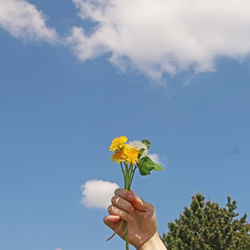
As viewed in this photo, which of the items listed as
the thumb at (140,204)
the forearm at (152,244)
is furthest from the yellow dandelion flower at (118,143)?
the forearm at (152,244)

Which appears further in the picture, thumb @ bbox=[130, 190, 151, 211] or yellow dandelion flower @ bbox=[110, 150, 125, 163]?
thumb @ bbox=[130, 190, 151, 211]

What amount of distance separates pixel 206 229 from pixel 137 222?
14.5 meters

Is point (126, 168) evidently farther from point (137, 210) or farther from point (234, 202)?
point (234, 202)

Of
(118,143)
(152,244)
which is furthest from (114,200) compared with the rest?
(152,244)

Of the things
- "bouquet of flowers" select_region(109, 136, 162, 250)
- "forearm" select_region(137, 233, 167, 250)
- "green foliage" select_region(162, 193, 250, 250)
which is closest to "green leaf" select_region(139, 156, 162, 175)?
"bouquet of flowers" select_region(109, 136, 162, 250)

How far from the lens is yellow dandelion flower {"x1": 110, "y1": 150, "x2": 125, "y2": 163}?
3.30 m

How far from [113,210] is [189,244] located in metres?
14.6

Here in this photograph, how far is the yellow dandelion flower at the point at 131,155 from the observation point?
10.8ft

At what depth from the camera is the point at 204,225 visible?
17906mm

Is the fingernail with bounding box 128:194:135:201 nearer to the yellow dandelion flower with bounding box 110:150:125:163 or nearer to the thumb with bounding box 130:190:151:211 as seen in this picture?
the thumb with bounding box 130:190:151:211

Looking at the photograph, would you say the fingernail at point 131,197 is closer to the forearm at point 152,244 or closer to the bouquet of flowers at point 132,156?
the bouquet of flowers at point 132,156

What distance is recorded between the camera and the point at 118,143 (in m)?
3.31

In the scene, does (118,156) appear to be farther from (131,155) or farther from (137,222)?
(137,222)

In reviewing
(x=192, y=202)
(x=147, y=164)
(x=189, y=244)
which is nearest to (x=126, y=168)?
(x=147, y=164)
